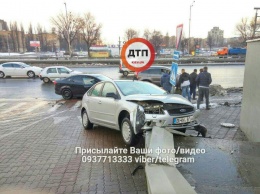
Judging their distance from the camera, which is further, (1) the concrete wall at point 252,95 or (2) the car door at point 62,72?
(2) the car door at point 62,72

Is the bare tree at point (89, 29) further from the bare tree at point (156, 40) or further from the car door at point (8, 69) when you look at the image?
the car door at point (8, 69)

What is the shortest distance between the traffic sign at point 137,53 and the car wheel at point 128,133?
91.9 inches

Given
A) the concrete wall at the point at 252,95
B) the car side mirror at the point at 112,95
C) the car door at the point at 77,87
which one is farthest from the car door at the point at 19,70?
the concrete wall at the point at 252,95

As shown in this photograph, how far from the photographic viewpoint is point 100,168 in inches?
173

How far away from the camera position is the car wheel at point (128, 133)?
517 cm

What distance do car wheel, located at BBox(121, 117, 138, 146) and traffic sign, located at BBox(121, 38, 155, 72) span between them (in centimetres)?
233

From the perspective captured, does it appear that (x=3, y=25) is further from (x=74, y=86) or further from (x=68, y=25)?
(x=74, y=86)

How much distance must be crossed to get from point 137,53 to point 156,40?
210ft

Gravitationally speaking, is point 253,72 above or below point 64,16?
below

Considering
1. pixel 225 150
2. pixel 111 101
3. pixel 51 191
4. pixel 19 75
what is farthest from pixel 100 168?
pixel 19 75

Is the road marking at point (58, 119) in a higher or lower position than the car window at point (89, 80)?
lower

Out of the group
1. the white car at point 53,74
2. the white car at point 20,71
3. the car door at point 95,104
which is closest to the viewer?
the car door at point 95,104

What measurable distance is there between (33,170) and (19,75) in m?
22.8

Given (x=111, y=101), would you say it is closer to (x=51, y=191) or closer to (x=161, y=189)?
(x=51, y=191)
